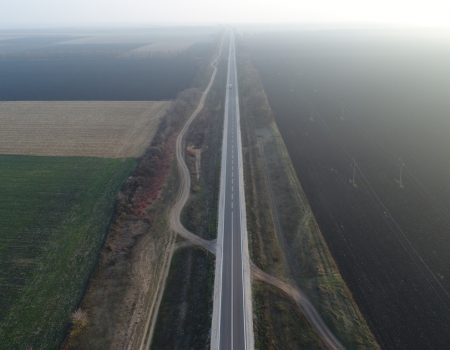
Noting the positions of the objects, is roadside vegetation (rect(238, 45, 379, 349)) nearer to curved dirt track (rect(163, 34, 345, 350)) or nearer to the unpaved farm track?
curved dirt track (rect(163, 34, 345, 350))

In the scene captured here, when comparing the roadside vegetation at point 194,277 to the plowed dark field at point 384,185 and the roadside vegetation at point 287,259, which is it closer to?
the roadside vegetation at point 287,259

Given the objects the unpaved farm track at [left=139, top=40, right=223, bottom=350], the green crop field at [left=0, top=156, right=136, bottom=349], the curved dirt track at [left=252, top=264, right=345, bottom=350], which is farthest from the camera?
the green crop field at [left=0, top=156, right=136, bottom=349]

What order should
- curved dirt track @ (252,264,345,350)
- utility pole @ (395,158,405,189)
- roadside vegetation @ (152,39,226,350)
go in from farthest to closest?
utility pole @ (395,158,405,189) < roadside vegetation @ (152,39,226,350) < curved dirt track @ (252,264,345,350)

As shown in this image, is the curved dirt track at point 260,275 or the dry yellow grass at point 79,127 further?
the dry yellow grass at point 79,127

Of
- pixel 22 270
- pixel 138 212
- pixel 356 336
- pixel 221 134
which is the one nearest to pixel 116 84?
pixel 221 134

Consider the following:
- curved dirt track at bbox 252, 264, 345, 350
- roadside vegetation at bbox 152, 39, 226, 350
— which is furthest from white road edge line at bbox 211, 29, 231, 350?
curved dirt track at bbox 252, 264, 345, 350

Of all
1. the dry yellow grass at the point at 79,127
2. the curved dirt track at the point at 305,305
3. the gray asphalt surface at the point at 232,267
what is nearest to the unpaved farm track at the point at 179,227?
the gray asphalt surface at the point at 232,267

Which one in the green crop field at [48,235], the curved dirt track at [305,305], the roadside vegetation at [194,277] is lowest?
the curved dirt track at [305,305]
